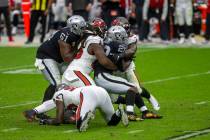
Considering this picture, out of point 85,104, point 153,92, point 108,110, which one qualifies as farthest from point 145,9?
point 85,104

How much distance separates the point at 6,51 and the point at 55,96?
449 inches

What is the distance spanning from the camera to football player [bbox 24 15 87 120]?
11852 mm

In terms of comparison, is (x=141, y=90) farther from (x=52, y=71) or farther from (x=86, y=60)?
(x=52, y=71)

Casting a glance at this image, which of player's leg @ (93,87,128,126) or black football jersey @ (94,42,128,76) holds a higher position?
black football jersey @ (94,42,128,76)

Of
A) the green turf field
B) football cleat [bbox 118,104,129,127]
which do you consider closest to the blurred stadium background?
the green turf field

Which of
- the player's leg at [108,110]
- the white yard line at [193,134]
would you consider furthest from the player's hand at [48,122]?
the white yard line at [193,134]

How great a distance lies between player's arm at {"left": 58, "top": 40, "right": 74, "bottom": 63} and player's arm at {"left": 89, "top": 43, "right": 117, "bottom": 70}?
14.5 inches

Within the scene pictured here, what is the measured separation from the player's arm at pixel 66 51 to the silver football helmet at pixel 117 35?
19.9 inches

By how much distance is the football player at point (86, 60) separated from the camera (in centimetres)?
1151

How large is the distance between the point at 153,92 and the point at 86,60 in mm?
3297

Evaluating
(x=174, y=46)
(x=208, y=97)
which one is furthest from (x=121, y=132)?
(x=174, y=46)

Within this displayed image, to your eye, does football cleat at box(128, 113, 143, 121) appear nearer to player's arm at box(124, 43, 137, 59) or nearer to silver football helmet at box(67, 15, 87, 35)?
player's arm at box(124, 43, 137, 59)

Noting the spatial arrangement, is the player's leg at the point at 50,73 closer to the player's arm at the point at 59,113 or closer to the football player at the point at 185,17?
the player's arm at the point at 59,113

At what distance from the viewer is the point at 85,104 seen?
1088cm
